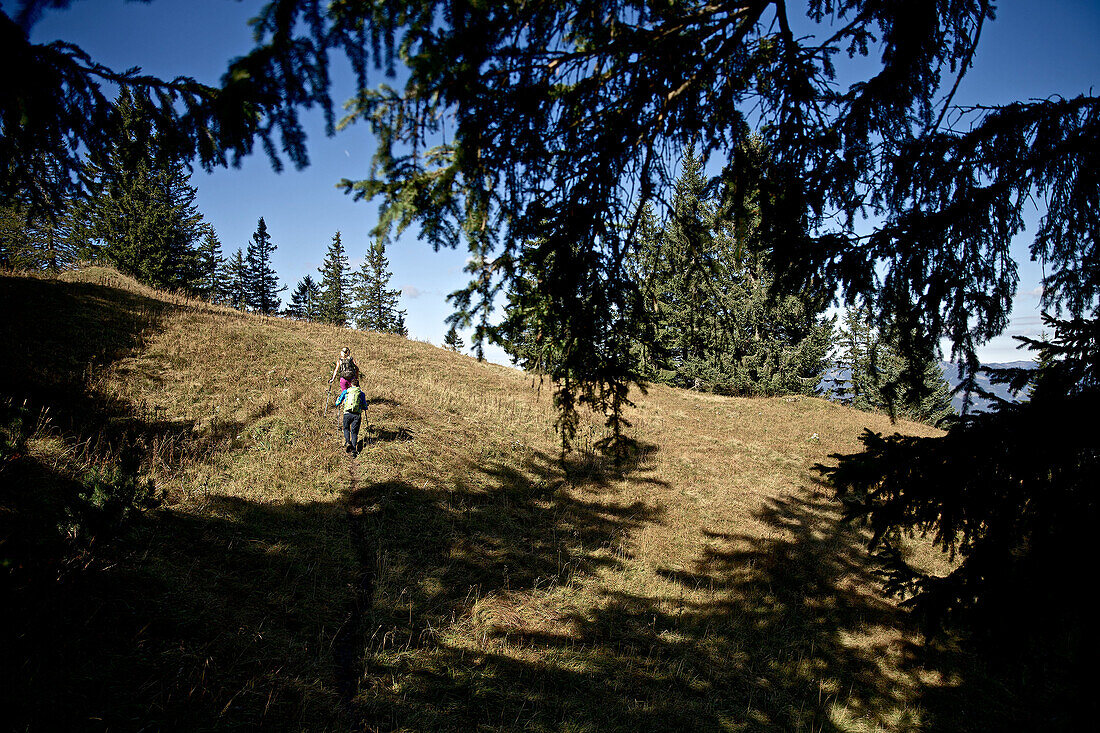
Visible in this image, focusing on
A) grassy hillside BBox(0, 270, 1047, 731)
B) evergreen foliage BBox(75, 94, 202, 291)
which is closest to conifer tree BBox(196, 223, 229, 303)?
evergreen foliage BBox(75, 94, 202, 291)

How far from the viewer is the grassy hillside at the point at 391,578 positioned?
407 centimetres

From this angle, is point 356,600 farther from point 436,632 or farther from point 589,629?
point 589,629

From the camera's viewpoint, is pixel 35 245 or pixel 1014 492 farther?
pixel 35 245

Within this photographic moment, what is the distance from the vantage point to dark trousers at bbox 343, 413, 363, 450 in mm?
9836

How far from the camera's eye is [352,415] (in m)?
9.82

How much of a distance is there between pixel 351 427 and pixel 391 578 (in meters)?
4.57

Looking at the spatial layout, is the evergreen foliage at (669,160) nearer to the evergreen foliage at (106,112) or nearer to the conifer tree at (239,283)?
the evergreen foliage at (106,112)

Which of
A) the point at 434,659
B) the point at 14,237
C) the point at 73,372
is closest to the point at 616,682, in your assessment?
the point at 434,659

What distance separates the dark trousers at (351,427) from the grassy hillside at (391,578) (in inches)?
21.4

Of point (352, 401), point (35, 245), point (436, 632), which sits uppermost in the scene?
point (35, 245)

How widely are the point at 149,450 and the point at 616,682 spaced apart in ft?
30.7

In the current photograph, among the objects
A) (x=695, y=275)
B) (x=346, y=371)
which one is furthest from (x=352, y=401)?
Result: (x=695, y=275)

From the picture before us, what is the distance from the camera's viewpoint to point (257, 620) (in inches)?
197

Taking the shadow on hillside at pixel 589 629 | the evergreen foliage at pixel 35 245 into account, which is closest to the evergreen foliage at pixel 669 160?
the shadow on hillside at pixel 589 629
